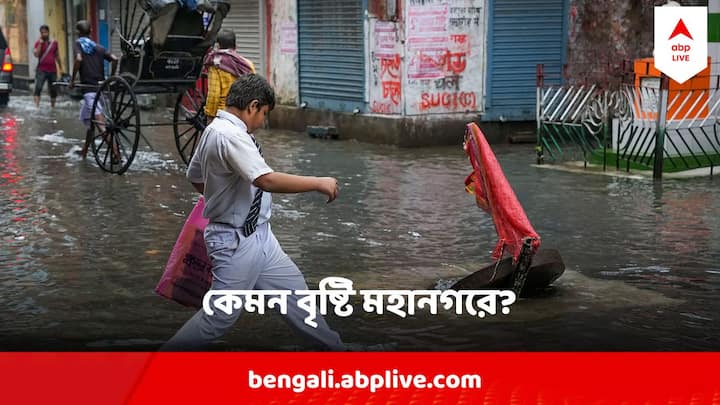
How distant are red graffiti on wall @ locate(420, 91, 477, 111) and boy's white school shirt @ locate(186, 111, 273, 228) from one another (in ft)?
35.6

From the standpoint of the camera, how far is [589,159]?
13.6m

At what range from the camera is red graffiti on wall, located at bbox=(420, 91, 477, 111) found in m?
15.6

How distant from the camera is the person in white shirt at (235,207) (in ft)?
15.2

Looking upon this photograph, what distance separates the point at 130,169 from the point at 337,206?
11.4 ft

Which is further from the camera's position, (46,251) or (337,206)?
(337,206)

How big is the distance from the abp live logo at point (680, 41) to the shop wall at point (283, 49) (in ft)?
23.7

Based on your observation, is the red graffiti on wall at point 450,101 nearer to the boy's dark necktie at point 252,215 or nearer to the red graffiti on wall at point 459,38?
the red graffiti on wall at point 459,38

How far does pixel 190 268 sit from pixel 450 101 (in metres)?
11.0

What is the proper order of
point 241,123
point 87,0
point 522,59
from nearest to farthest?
point 241,123 → point 522,59 → point 87,0

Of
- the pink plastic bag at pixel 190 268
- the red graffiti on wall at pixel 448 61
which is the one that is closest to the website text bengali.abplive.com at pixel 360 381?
the pink plastic bag at pixel 190 268

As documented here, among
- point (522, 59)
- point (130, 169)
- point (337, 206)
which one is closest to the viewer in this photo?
point (337, 206)

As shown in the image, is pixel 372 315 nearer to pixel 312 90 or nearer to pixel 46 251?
pixel 46 251

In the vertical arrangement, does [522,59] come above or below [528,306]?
above

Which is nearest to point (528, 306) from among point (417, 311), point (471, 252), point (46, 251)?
point (417, 311)
